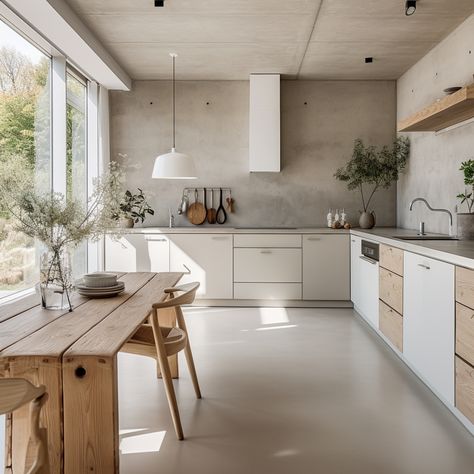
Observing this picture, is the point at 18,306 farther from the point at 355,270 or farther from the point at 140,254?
the point at 355,270

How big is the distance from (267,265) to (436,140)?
85.2 inches

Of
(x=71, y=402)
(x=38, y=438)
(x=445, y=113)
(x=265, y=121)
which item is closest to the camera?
(x=38, y=438)

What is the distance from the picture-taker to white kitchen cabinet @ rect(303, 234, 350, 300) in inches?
223

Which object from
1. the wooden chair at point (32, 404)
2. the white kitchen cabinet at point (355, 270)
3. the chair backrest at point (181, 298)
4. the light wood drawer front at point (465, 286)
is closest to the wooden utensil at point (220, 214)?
the white kitchen cabinet at point (355, 270)

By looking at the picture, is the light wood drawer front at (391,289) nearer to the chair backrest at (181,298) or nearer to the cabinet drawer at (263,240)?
the cabinet drawer at (263,240)

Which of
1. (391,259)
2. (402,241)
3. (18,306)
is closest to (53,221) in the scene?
(18,306)

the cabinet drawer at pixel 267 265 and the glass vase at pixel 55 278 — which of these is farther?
the cabinet drawer at pixel 267 265

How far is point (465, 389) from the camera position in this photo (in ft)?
8.25

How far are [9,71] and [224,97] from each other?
2920 mm

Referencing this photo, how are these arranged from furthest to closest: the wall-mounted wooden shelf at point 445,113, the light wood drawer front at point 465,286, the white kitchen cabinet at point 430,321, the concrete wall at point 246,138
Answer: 1. the concrete wall at point 246,138
2. the wall-mounted wooden shelf at point 445,113
3. the white kitchen cabinet at point 430,321
4. the light wood drawer front at point 465,286

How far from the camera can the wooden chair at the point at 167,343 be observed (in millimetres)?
2443

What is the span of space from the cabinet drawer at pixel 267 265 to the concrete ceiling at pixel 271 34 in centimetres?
206

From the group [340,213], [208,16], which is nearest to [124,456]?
[208,16]

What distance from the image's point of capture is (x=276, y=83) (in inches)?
235
